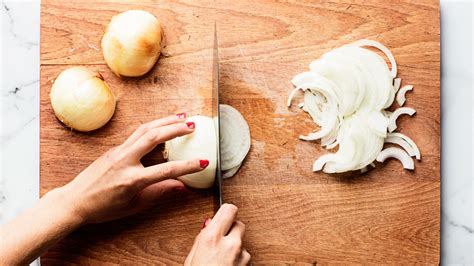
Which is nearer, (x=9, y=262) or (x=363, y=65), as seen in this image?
(x=9, y=262)

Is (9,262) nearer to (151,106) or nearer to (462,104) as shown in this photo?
(151,106)

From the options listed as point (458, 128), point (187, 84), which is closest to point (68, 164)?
point (187, 84)

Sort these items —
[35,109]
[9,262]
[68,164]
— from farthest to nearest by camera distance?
[35,109]
[68,164]
[9,262]

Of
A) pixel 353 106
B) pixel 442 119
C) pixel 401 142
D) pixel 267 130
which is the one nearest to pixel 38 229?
pixel 267 130

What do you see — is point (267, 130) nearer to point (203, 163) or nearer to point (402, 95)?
point (203, 163)

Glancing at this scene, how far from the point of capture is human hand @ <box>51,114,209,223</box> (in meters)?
1.35

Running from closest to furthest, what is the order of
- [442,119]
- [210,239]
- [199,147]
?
[210,239], [199,147], [442,119]

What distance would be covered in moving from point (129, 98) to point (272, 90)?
38 cm

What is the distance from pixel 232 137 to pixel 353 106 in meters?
0.33

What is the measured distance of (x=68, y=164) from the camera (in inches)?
57.4

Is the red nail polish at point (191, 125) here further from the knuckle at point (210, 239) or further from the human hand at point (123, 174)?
the knuckle at point (210, 239)

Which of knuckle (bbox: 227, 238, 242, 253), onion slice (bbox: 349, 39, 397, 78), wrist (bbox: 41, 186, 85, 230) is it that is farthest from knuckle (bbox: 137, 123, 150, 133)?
onion slice (bbox: 349, 39, 397, 78)

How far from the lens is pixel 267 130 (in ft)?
4.90

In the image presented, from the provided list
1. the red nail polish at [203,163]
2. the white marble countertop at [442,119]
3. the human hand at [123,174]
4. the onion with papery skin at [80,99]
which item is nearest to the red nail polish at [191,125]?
the human hand at [123,174]
